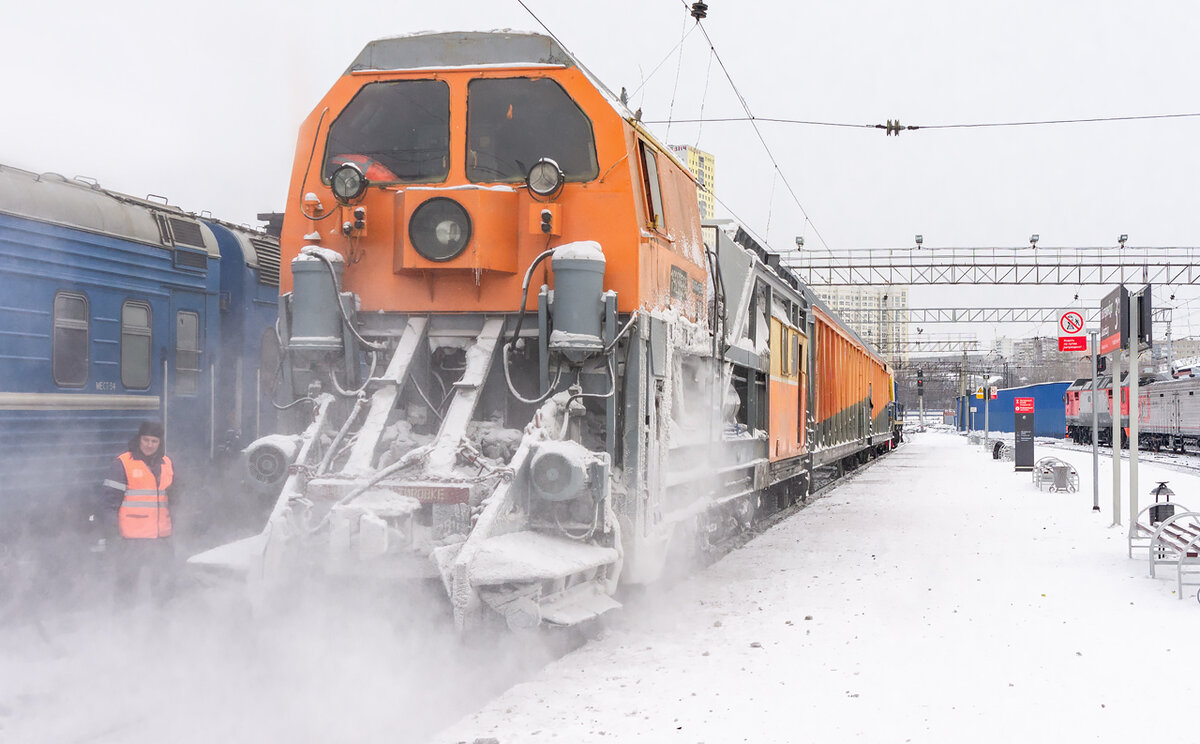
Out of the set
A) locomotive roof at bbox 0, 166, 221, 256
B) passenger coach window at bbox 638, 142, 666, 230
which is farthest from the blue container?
passenger coach window at bbox 638, 142, 666, 230

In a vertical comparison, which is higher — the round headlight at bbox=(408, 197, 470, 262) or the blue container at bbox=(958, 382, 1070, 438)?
the round headlight at bbox=(408, 197, 470, 262)

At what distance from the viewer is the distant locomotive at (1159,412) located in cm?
3406

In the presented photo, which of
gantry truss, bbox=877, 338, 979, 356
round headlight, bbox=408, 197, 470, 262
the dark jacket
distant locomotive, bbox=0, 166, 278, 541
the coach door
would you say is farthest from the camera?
gantry truss, bbox=877, 338, 979, 356

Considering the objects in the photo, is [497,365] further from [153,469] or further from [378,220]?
[153,469]

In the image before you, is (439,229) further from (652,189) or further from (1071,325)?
(1071,325)

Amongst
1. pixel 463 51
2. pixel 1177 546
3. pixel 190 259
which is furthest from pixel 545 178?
pixel 1177 546

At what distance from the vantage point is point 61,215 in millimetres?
7906

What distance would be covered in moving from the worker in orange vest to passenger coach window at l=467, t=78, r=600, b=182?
2.90m

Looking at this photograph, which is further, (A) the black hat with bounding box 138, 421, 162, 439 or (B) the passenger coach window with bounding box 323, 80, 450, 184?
(A) the black hat with bounding box 138, 421, 162, 439

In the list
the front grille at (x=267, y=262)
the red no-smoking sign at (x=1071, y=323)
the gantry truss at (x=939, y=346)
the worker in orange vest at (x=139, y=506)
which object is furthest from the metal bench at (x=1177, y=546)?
the gantry truss at (x=939, y=346)

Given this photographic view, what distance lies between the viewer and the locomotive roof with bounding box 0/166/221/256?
748 cm

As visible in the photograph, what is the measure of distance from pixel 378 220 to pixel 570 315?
156 cm

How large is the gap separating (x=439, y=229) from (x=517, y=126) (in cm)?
90

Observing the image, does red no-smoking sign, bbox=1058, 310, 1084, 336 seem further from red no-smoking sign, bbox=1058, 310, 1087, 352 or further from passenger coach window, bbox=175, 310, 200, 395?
passenger coach window, bbox=175, 310, 200, 395
